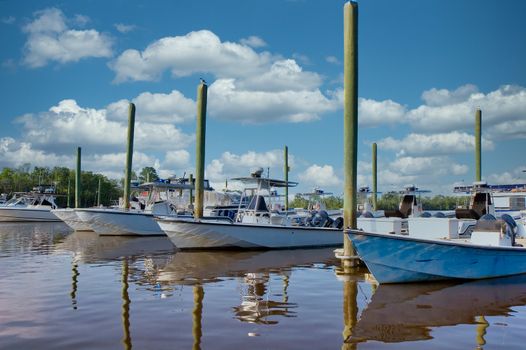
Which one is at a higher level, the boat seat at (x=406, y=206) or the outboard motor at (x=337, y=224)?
the boat seat at (x=406, y=206)

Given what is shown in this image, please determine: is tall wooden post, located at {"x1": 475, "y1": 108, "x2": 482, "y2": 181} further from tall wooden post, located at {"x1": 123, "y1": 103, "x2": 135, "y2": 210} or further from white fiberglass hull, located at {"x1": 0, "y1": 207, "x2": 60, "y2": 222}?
white fiberglass hull, located at {"x1": 0, "y1": 207, "x2": 60, "y2": 222}

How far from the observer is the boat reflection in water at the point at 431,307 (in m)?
7.47

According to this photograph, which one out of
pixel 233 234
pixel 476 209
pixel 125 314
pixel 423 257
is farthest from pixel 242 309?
pixel 476 209

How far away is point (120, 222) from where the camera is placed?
2700 centimetres

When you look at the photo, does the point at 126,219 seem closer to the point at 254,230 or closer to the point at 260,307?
the point at 254,230

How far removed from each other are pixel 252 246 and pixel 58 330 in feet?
40.8

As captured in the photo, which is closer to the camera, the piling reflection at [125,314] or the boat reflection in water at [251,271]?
the piling reflection at [125,314]

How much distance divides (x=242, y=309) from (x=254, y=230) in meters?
10.2

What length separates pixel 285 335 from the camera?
7113 millimetres

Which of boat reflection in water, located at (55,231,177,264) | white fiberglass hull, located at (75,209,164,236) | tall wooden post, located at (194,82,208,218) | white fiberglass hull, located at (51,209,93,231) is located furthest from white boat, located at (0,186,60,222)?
tall wooden post, located at (194,82,208,218)

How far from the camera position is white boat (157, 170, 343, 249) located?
1889cm

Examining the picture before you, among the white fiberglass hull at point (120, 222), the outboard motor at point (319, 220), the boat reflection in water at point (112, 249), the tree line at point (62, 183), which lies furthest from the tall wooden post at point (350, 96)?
the tree line at point (62, 183)

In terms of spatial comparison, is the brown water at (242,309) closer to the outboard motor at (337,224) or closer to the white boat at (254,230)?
the white boat at (254,230)

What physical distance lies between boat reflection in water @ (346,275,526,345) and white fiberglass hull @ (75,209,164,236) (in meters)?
18.4
